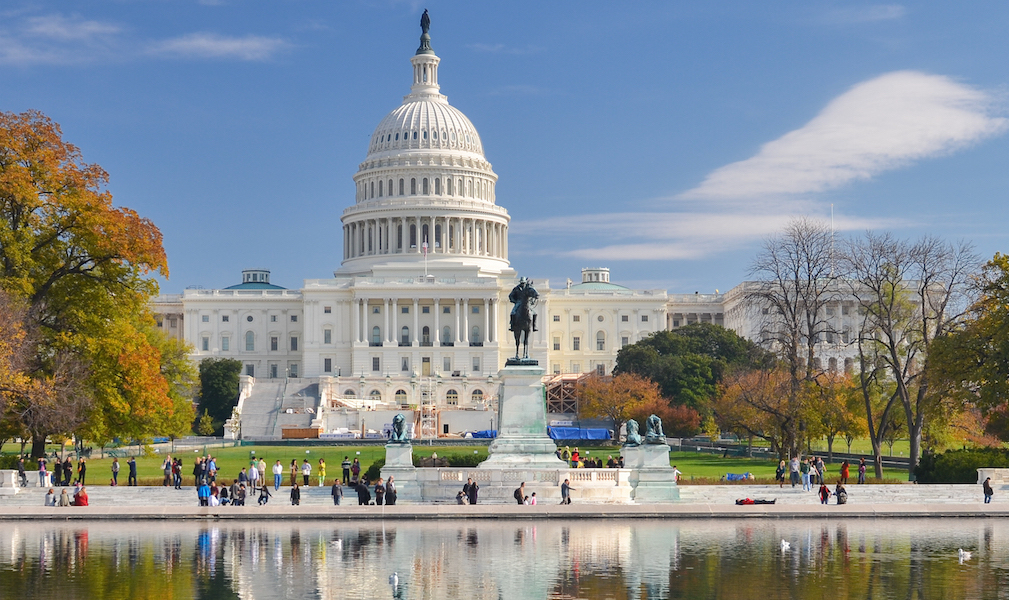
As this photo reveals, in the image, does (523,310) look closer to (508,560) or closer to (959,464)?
(508,560)

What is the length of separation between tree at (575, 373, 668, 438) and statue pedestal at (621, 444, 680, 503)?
189ft

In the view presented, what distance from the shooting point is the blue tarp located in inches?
3750

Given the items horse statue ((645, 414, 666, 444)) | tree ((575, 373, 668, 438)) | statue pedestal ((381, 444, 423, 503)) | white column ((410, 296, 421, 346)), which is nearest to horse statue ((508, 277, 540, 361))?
horse statue ((645, 414, 666, 444))

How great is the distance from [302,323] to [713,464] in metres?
92.3

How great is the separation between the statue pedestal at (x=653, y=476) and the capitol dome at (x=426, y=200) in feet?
363

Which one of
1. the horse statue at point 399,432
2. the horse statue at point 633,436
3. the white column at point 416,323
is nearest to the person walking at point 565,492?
the horse statue at point 633,436

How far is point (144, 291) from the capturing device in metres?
51.7

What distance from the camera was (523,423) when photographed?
1604 inches

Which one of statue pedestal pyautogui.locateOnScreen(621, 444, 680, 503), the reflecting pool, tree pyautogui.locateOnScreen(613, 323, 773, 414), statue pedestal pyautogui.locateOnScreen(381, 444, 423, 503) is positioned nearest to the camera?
→ the reflecting pool

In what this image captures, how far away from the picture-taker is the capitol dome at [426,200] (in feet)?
509

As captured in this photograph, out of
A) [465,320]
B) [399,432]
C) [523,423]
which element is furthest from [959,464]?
[465,320]

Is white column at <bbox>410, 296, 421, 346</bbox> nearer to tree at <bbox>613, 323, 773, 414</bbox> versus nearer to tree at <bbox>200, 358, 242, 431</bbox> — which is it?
tree at <bbox>200, 358, 242, 431</bbox>

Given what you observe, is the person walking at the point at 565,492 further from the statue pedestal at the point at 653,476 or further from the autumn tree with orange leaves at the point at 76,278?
the autumn tree with orange leaves at the point at 76,278

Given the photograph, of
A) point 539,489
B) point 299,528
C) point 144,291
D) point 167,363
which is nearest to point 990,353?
point 539,489
